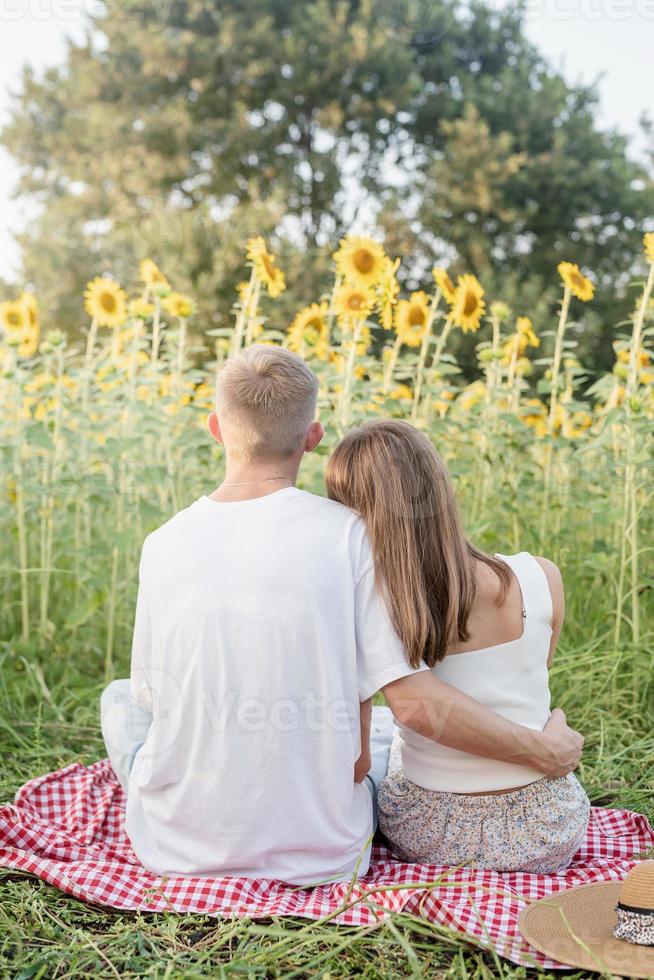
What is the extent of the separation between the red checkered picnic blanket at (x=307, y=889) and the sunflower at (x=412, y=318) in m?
2.40

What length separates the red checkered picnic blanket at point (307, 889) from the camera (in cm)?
188

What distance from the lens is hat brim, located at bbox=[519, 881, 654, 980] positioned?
164 cm

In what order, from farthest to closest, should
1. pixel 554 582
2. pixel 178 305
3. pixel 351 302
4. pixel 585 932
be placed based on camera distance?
pixel 178 305
pixel 351 302
pixel 554 582
pixel 585 932

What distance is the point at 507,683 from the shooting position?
209cm

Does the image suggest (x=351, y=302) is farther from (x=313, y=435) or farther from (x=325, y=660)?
(x=325, y=660)

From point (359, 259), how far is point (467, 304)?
2.38 ft

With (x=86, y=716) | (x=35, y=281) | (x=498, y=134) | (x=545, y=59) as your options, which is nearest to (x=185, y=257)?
(x=35, y=281)

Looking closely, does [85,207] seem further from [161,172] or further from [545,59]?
[545,59]

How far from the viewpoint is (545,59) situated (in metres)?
16.8

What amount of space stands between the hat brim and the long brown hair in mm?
499

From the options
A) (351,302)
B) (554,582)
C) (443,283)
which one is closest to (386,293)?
(351,302)

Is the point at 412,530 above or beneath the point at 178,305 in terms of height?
beneath

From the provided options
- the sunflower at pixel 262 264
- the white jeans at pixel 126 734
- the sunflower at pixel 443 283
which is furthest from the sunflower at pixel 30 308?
the white jeans at pixel 126 734

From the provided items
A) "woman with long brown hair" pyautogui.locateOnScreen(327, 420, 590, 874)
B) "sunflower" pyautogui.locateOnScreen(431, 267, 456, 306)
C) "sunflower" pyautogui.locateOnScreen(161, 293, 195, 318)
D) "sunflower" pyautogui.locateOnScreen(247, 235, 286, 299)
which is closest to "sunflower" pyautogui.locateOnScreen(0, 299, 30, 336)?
"sunflower" pyautogui.locateOnScreen(161, 293, 195, 318)
